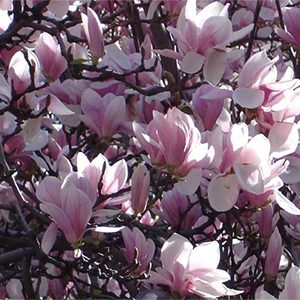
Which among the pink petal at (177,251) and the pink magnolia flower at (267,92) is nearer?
the pink petal at (177,251)

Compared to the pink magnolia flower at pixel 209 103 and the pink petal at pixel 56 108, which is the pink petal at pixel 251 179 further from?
the pink petal at pixel 56 108

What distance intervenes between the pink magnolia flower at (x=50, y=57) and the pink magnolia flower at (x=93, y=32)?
68 millimetres

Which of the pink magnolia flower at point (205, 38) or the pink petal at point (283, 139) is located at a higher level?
the pink magnolia flower at point (205, 38)

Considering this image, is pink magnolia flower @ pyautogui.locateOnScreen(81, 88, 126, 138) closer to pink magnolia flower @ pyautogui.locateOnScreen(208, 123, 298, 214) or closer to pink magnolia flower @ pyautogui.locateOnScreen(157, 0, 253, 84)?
pink magnolia flower @ pyautogui.locateOnScreen(157, 0, 253, 84)

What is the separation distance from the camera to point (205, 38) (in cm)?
120

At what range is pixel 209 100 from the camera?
1.21 meters

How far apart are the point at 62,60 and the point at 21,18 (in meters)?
0.10

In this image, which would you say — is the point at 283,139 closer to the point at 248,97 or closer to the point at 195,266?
the point at 248,97

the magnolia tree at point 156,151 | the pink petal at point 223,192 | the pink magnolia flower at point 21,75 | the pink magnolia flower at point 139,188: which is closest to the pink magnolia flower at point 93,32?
the magnolia tree at point 156,151

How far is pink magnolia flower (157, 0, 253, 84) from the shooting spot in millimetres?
1195

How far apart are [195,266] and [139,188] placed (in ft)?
0.63

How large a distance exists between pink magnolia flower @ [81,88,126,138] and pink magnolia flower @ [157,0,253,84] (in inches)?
6.6

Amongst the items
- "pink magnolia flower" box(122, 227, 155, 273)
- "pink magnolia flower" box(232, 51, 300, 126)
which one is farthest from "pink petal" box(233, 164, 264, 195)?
"pink magnolia flower" box(122, 227, 155, 273)

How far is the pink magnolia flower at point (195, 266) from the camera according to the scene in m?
1.04
